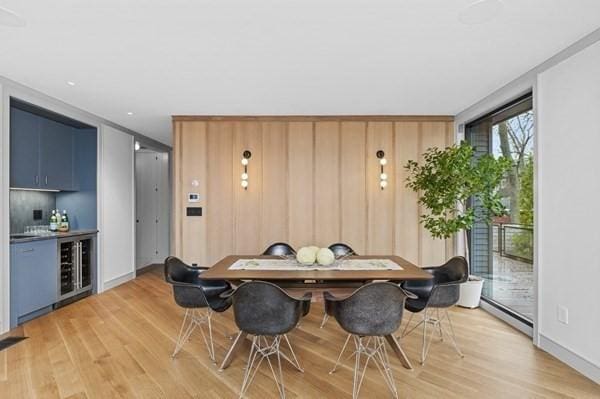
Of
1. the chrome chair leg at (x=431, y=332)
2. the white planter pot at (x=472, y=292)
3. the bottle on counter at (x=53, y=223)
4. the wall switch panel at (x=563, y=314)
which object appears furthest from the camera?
the bottle on counter at (x=53, y=223)

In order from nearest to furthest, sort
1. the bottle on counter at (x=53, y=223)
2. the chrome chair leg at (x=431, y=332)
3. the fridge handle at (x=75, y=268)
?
the chrome chair leg at (x=431, y=332) < the fridge handle at (x=75, y=268) < the bottle on counter at (x=53, y=223)

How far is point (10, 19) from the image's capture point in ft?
8.20

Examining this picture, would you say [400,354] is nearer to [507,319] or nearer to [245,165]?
[507,319]

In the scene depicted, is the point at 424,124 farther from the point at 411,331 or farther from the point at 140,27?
the point at 140,27

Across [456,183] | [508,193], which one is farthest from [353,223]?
[508,193]

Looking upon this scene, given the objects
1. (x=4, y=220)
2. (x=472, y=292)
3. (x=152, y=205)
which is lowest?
(x=472, y=292)

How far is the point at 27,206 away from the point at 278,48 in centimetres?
435

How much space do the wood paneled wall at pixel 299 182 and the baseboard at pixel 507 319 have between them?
1046 mm

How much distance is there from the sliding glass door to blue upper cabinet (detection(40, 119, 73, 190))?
601 cm

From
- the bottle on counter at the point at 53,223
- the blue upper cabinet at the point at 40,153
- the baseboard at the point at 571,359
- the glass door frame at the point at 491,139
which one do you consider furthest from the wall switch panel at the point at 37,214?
the baseboard at the point at 571,359

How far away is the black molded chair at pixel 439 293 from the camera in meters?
3.11

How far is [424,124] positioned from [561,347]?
340 centimetres

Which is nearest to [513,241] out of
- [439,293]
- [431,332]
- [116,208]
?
[431,332]

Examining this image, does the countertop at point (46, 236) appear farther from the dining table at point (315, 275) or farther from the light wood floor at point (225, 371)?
the dining table at point (315, 275)
